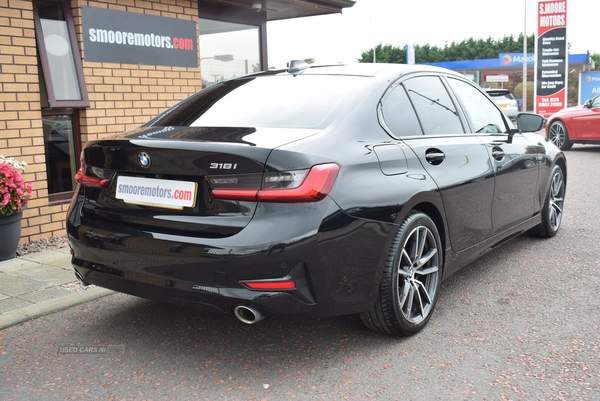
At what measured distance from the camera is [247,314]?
9.05 feet

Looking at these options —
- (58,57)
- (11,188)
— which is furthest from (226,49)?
(11,188)

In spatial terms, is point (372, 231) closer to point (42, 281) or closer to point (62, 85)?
point (42, 281)

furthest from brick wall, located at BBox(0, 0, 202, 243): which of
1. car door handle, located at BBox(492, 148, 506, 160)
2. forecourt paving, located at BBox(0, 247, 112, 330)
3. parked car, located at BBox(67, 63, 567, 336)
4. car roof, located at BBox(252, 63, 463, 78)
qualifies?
car door handle, located at BBox(492, 148, 506, 160)

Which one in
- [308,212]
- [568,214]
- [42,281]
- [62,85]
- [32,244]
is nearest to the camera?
[308,212]

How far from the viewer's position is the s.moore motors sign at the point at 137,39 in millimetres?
6387

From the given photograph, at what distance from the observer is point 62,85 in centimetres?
A: 614

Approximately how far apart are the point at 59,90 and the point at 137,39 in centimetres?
126

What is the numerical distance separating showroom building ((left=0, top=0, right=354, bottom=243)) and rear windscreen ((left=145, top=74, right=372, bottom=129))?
265cm

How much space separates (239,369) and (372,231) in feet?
3.22

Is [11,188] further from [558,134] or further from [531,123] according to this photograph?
[558,134]

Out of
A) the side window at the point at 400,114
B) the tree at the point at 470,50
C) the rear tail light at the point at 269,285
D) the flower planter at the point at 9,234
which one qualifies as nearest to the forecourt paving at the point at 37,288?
the flower planter at the point at 9,234

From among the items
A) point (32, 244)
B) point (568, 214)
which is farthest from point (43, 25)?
point (568, 214)

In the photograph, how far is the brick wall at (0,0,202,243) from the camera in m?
5.51

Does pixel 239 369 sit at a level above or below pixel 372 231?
below
